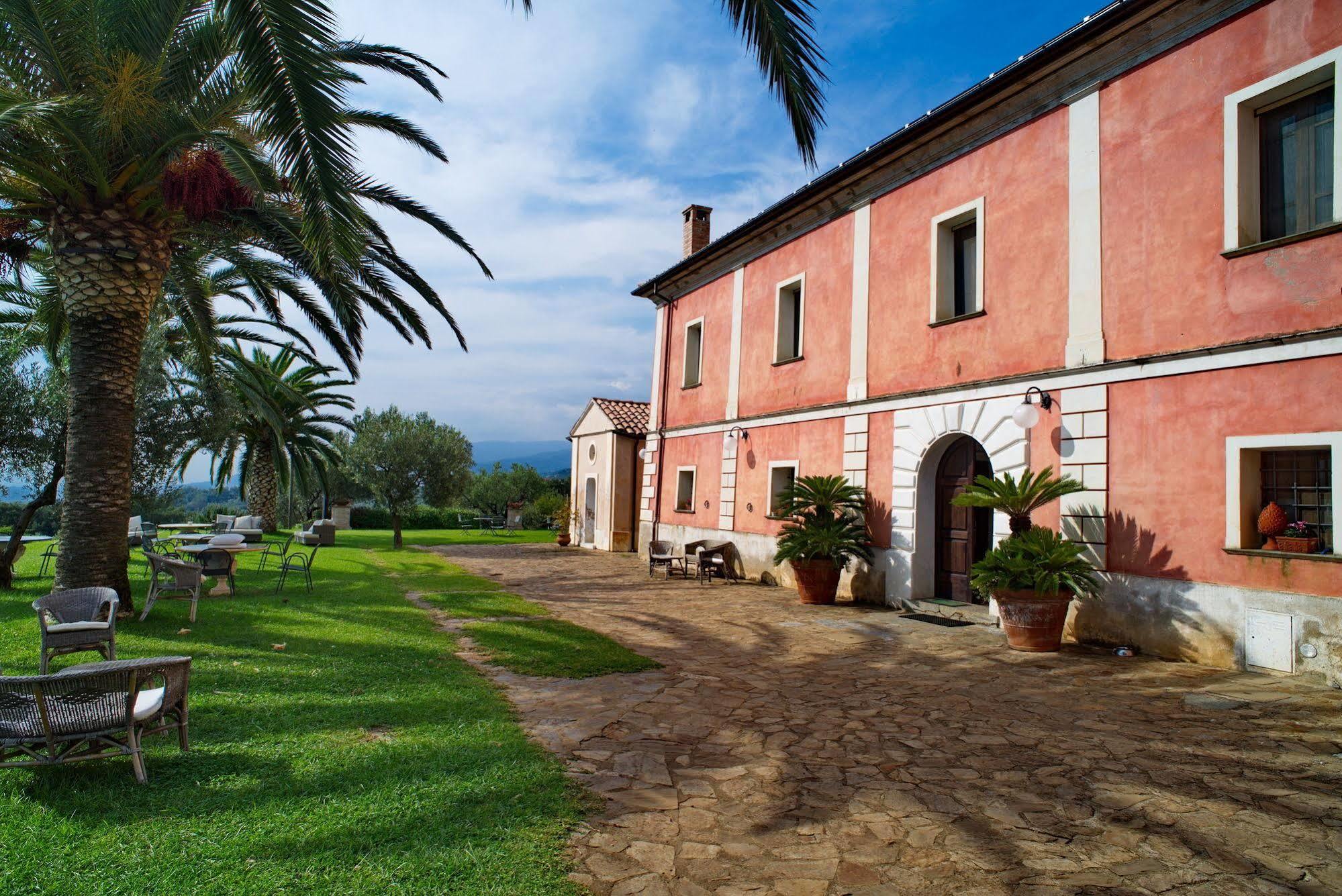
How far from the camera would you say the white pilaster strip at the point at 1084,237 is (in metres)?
8.87

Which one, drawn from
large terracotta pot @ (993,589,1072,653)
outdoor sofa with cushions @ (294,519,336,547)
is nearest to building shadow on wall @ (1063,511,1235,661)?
large terracotta pot @ (993,589,1072,653)

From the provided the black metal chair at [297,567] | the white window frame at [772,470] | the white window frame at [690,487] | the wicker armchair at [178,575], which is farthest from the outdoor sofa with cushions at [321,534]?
the white window frame at [772,470]

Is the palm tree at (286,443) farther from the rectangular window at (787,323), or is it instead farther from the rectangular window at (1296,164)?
the rectangular window at (1296,164)

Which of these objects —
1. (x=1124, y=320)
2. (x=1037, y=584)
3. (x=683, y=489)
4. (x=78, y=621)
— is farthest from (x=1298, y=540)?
(x=683, y=489)

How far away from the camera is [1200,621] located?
24.7 ft

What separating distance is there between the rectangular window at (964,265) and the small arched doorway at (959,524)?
6.81 feet

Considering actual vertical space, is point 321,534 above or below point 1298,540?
below

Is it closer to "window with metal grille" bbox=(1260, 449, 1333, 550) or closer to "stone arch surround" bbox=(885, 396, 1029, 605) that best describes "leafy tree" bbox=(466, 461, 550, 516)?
"stone arch surround" bbox=(885, 396, 1029, 605)

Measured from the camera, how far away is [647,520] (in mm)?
20516

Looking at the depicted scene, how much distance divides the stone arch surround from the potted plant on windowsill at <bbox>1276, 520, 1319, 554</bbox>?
380 cm

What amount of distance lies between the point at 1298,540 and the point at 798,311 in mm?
9725

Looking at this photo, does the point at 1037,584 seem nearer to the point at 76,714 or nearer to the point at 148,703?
the point at 148,703

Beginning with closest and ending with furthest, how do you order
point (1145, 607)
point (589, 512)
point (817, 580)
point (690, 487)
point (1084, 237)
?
point (1145, 607)
point (1084, 237)
point (817, 580)
point (690, 487)
point (589, 512)

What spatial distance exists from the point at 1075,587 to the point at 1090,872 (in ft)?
19.3
